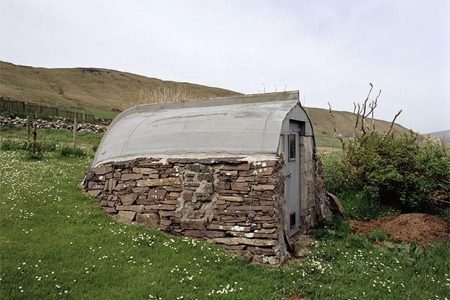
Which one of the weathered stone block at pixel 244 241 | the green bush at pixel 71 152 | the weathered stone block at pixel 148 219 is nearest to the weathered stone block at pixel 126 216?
the weathered stone block at pixel 148 219

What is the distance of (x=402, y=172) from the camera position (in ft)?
33.4

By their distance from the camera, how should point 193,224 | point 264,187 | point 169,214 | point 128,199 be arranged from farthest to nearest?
point 128,199 < point 169,214 < point 193,224 < point 264,187

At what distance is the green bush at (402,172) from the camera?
9812 millimetres

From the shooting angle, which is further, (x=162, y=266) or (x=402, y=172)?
(x=402, y=172)

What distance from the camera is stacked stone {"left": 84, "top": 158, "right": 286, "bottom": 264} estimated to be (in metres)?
6.56

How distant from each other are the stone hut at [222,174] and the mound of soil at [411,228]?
115 centimetres

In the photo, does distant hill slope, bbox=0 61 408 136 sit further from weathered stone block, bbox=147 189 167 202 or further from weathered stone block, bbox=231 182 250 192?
weathered stone block, bbox=231 182 250 192

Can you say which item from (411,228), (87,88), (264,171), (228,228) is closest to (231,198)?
(228,228)

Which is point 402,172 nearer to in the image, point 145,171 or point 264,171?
point 264,171

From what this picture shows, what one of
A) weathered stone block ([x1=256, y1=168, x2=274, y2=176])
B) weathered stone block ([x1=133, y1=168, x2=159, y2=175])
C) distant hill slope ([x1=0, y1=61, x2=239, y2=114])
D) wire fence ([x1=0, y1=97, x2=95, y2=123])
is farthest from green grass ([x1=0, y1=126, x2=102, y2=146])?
distant hill slope ([x1=0, y1=61, x2=239, y2=114])

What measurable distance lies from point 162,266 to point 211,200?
1.71 meters

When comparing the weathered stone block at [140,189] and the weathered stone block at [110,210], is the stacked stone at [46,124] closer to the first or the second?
the weathered stone block at [110,210]

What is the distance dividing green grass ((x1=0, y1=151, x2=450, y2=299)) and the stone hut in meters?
0.41

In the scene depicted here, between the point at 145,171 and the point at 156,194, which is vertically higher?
the point at 145,171
